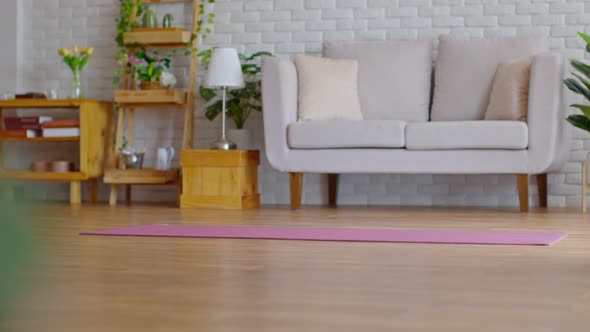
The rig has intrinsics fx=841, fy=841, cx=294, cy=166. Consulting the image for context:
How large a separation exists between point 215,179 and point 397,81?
125 cm

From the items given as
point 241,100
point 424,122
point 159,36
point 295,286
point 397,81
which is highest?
point 159,36

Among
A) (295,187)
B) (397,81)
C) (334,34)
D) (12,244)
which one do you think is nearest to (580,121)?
(397,81)

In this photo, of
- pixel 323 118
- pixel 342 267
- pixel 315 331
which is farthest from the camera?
pixel 323 118

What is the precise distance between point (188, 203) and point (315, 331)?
3.89 meters

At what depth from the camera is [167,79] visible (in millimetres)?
5445

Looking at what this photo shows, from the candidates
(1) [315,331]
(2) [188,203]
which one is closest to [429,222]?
(2) [188,203]

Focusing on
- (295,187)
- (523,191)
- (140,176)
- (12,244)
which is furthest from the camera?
(140,176)

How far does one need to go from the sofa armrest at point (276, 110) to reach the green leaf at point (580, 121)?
4.92ft

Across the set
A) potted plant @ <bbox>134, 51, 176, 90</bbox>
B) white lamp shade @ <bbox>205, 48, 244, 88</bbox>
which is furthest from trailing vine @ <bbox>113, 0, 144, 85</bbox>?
white lamp shade @ <bbox>205, 48, 244, 88</bbox>

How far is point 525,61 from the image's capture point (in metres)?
4.55

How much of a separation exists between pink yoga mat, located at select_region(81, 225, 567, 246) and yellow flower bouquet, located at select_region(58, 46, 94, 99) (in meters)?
2.54

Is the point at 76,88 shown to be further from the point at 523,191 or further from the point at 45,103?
the point at 523,191

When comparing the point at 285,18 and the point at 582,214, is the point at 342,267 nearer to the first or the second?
the point at 582,214

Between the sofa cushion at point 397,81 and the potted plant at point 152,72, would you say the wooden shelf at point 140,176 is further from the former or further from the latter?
the sofa cushion at point 397,81
